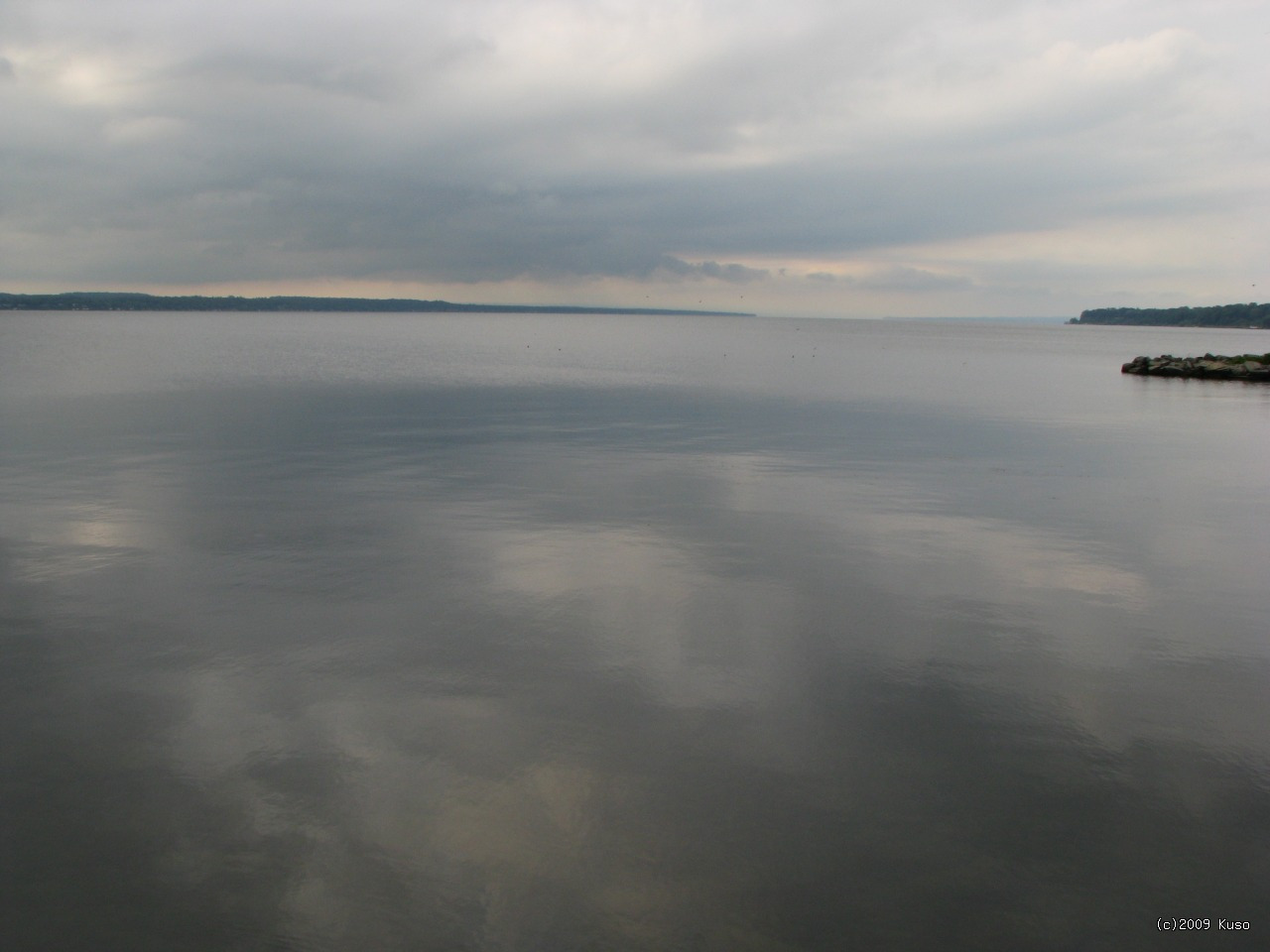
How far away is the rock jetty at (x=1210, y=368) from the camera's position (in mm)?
56812

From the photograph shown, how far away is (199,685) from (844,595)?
7.77 m

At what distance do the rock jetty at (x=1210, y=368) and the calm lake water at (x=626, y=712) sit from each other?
46732 millimetres

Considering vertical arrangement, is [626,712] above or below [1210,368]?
below

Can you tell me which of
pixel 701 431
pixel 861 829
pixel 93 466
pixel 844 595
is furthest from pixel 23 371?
pixel 861 829

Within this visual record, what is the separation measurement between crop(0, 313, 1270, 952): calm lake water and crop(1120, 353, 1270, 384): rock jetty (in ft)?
153

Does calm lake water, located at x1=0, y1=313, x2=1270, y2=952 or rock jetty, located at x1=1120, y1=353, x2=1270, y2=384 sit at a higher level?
rock jetty, located at x1=1120, y1=353, x2=1270, y2=384

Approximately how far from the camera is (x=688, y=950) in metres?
5.45

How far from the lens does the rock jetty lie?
56.8 metres

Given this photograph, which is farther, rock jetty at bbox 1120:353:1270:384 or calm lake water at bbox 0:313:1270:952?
rock jetty at bbox 1120:353:1270:384

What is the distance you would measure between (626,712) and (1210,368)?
6373 centimetres

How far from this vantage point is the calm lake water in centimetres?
A: 587

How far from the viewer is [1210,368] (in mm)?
58562

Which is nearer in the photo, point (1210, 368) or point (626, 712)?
point (626, 712)

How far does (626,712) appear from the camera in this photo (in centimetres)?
838
